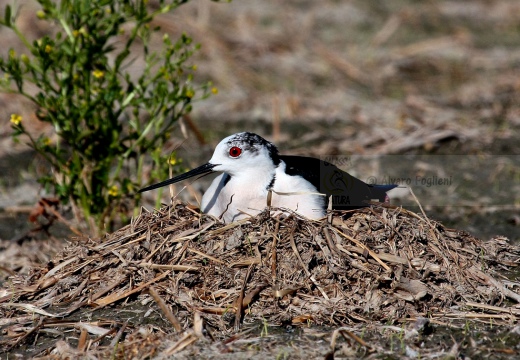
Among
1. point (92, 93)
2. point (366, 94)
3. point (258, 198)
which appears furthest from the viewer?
point (366, 94)

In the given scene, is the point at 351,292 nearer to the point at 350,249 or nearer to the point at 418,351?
the point at 350,249

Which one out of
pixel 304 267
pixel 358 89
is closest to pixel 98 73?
pixel 304 267

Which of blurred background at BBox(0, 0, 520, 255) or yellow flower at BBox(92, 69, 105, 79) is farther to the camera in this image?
blurred background at BBox(0, 0, 520, 255)

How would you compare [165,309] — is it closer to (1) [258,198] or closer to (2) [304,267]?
(2) [304,267]

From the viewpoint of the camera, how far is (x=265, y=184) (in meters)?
4.91

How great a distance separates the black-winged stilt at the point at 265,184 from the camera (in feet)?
15.6

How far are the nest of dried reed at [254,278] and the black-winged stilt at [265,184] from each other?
0.17 meters

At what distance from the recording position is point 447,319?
13.4 feet

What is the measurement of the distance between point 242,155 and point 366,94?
18.1 feet

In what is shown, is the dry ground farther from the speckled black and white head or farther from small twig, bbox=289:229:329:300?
the speckled black and white head

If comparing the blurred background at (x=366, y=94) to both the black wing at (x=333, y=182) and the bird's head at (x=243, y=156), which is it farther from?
the black wing at (x=333, y=182)

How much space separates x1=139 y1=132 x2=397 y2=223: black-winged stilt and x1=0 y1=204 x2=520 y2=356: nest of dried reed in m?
0.17

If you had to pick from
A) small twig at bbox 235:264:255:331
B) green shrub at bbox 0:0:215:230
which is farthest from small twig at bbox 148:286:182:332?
green shrub at bbox 0:0:215:230

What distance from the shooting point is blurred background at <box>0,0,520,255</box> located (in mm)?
7340
